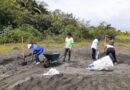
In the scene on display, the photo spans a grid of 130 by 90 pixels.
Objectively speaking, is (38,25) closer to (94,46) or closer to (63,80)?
(94,46)

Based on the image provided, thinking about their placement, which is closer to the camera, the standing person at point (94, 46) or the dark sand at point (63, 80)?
the dark sand at point (63, 80)

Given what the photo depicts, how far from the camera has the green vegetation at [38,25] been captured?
37.2 meters

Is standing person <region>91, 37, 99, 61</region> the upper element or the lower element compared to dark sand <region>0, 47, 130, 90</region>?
upper

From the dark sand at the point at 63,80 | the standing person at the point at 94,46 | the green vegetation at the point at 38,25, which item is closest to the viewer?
the dark sand at the point at 63,80

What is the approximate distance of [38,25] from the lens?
41.6m

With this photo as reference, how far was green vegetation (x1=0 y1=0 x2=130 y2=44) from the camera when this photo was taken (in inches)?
1467

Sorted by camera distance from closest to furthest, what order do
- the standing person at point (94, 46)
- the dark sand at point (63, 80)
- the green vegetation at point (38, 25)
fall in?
the dark sand at point (63, 80) → the standing person at point (94, 46) → the green vegetation at point (38, 25)

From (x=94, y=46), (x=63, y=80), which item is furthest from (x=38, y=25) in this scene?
(x=63, y=80)

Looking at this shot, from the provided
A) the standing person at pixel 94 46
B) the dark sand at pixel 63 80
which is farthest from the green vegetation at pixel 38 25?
the dark sand at pixel 63 80

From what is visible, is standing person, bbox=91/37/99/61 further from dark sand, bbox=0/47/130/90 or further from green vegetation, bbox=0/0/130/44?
green vegetation, bbox=0/0/130/44

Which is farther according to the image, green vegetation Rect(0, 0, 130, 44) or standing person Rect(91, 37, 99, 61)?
green vegetation Rect(0, 0, 130, 44)

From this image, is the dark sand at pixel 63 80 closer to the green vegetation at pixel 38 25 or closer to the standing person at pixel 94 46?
the standing person at pixel 94 46

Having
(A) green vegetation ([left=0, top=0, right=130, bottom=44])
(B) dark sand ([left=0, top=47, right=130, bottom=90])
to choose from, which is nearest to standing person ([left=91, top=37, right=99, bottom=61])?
(B) dark sand ([left=0, top=47, right=130, bottom=90])

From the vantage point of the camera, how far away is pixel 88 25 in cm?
4322
